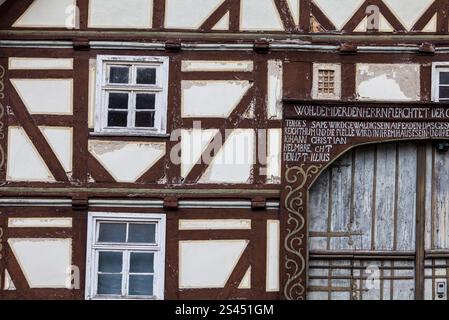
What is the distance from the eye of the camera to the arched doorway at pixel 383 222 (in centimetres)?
2962

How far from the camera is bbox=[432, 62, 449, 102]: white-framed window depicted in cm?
2945

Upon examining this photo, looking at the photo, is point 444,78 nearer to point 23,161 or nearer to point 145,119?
point 145,119

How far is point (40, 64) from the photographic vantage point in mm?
29609

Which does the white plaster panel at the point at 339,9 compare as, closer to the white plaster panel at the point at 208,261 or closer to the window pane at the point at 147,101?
the window pane at the point at 147,101

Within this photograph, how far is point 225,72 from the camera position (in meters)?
29.5

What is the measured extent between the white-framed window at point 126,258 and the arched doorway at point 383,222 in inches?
78.2

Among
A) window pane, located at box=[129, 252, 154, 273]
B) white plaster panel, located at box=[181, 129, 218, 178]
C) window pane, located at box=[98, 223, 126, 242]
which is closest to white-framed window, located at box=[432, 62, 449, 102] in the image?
white plaster panel, located at box=[181, 129, 218, 178]

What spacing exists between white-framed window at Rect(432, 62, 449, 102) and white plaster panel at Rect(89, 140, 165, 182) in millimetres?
3531

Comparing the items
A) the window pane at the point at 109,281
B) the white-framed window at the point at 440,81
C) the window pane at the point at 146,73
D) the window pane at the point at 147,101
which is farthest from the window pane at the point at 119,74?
the white-framed window at the point at 440,81

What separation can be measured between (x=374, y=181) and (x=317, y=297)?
5.43ft

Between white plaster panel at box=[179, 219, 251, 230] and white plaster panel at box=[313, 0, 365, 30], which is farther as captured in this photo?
white plaster panel at box=[313, 0, 365, 30]

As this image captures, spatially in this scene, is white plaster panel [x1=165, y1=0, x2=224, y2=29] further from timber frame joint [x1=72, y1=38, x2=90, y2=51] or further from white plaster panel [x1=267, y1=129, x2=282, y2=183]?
white plaster panel [x1=267, y1=129, x2=282, y2=183]

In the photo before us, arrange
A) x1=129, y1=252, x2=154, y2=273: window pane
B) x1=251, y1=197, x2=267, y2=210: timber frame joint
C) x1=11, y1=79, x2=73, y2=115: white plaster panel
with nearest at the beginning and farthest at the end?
x1=251, y1=197, x2=267, y2=210: timber frame joint < x1=129, y1=252, x2=154, y2=273: window pane < x1=11, y1=79, x2=73, y2=115: white plaster panel

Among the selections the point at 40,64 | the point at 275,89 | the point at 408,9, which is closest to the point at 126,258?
the point at 40,64
